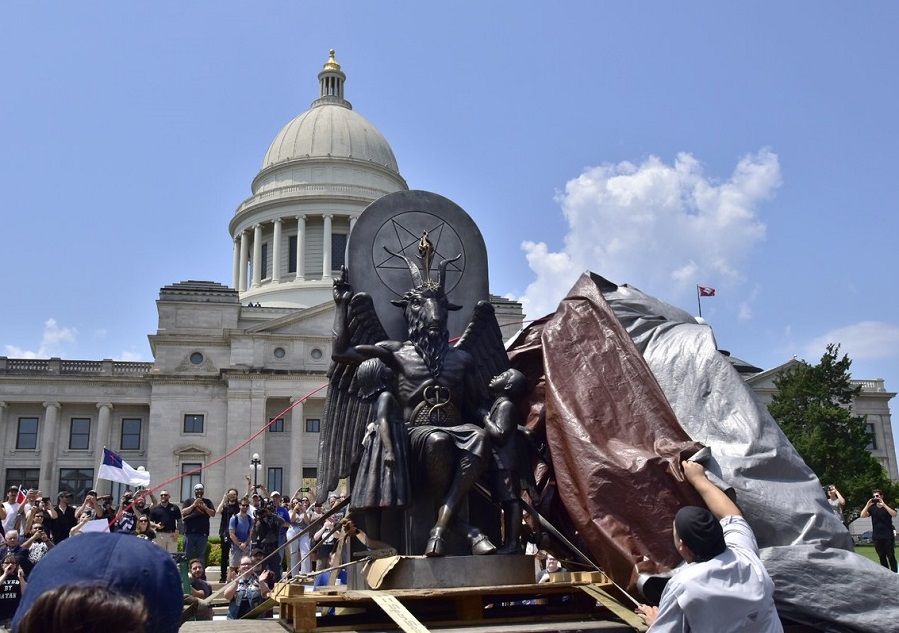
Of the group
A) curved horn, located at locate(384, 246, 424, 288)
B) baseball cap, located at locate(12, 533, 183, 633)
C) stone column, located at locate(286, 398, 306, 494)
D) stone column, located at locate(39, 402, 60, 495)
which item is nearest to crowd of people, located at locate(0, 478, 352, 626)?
curved horn, located at locate(384, 246, 424, 288)

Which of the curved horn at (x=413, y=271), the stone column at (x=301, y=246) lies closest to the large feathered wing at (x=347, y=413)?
the curved horn at (x=413, y=271)

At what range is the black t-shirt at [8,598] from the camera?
9479 mm

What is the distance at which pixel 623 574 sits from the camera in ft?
20.3

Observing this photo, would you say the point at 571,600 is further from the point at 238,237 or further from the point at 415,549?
the point at 238,237

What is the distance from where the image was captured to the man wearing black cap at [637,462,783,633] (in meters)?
3.34

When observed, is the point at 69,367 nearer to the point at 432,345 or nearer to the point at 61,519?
the point at 61,519

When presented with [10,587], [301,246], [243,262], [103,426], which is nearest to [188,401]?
[103,426]

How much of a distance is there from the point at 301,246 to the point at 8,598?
2211 inches

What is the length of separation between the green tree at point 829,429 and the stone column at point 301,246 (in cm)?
3451

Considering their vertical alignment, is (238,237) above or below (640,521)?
above

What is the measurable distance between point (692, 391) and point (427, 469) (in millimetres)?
2434

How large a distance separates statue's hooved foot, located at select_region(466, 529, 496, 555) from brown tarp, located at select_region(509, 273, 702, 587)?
710 millimetres

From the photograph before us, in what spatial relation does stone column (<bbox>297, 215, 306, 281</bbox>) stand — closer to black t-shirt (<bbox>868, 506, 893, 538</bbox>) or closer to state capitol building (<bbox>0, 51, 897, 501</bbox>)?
state capitol building (<bbox>0, 51, 897, 501</bbox>)

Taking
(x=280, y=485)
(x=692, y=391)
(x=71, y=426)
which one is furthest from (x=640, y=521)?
(x=71, y=426)
